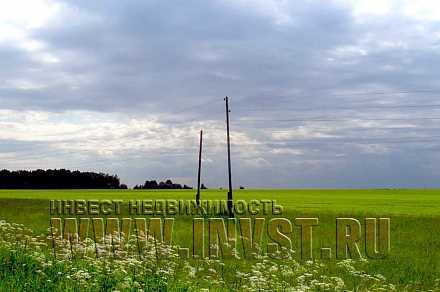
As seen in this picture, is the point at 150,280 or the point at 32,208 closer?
the point at 150,280

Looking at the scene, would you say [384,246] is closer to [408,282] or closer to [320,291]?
[408,282]

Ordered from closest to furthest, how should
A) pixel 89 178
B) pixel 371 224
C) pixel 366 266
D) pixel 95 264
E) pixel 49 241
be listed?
pixel 95 264
pixel 366 266
pixel 49 241
pixel 371 224
pixel 89 178

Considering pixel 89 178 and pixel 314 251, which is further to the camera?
pixel 89 178

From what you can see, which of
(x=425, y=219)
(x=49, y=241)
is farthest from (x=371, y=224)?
(x=49, y=241)

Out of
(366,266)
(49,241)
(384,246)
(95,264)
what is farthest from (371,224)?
(95,264)

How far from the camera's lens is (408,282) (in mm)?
19797

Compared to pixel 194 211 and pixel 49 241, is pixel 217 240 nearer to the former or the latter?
pixel 49 241

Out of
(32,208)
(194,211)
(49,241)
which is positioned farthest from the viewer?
(32,208)

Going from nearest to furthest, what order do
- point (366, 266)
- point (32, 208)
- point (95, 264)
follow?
point (95, 264) < point (366, 266) < point (32, 208)

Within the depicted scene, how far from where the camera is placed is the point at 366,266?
2273 centimetres

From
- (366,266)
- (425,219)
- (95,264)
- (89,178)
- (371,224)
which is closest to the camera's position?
(95,264)

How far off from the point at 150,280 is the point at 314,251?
14900 mm

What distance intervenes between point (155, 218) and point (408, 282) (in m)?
24.2

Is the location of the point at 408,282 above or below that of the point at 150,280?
below
